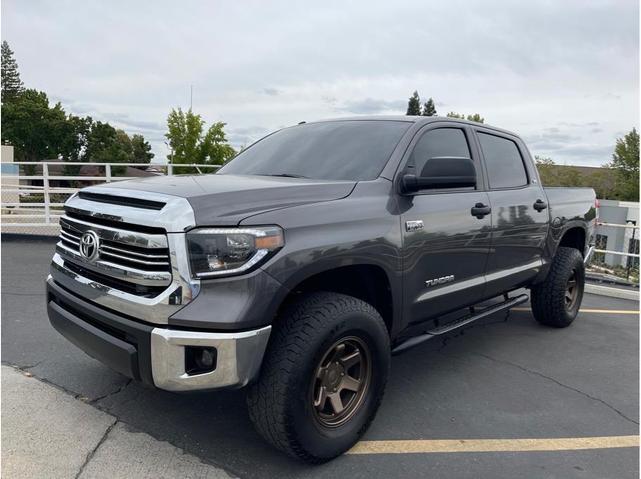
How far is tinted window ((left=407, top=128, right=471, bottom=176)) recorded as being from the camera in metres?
3.56

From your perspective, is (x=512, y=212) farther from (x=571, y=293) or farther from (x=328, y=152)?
(x=571, y=293)

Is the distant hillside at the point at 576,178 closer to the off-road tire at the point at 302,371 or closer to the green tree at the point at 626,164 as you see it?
the green tree at the point at 626,164

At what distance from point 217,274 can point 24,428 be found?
165 cm

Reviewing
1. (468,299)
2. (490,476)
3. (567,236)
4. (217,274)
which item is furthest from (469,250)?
(567,236)

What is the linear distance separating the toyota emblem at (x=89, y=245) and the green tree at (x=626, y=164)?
252 feet

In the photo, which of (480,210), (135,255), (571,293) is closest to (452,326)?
(480,210)

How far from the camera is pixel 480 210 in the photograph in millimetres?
3838

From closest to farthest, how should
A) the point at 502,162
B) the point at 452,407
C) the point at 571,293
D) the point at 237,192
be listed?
1. the point at 237,192
2. the point at 452,407
3. the point at 502,162
4. the point at 571,293

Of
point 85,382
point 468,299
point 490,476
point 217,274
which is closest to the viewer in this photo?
point 217,274

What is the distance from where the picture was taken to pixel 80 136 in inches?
2640

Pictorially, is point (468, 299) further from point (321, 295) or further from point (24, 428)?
point (24, 428)

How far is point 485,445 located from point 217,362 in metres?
1.76

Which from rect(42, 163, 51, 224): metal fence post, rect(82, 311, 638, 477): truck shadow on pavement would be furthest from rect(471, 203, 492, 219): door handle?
rect(42, 163, 51, 224): metal fence post

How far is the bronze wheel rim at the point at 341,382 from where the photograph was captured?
276 cm
